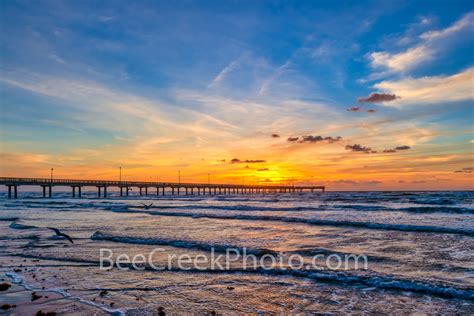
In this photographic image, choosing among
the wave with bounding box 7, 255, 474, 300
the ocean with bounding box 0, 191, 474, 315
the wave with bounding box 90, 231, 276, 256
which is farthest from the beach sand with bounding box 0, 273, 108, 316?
the wave with bounding box 90, 231, 276, 256

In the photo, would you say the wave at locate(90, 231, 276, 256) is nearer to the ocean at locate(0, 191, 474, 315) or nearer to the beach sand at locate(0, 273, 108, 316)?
the ocean at locate(0, 191, 474, 315)

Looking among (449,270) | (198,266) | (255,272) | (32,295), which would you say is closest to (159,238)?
(198,266)

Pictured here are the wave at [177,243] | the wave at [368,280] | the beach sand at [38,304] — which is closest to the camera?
the beach sand at [38,304]

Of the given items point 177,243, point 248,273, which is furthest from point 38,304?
point 177,243

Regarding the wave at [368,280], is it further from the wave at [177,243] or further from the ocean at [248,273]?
the wave at [177,243]

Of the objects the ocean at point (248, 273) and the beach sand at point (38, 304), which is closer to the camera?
the beach sand at point (38, 304)

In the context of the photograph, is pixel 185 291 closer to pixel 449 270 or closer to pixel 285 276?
pixel 285 276

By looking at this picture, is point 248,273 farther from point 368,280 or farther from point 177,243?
point 177,243

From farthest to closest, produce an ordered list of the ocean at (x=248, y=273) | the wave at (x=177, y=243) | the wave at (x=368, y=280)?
the wave at (x=177, y=243), the wave at (x=368, y=280), the ocean at (x=248, y=273)

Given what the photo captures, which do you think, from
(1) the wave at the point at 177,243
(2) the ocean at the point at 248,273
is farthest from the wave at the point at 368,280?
(1) the wave at the point at 177,243

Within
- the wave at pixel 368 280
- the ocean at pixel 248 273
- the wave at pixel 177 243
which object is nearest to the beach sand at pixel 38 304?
the ocean at pixel 248 273

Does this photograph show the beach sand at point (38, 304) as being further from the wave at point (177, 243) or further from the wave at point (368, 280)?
the wave at point (177, 243)

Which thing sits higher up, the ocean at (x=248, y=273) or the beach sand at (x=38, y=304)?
the beach sand at (x=38, y=304)

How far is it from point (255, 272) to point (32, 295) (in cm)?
522
